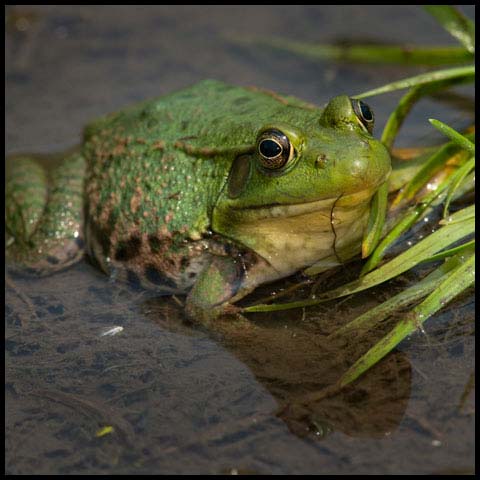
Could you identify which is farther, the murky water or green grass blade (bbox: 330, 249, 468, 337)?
green grass blade (bbox: 330, 249, 468, 337)

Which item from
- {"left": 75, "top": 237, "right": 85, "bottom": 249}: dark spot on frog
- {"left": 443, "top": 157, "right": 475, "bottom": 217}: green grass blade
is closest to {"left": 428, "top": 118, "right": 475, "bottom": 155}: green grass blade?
{"left": 443, "top": 157, "right": 475, "bottom": 217}: green grass blade

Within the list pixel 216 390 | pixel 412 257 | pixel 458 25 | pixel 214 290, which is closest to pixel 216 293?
pixel 214 290

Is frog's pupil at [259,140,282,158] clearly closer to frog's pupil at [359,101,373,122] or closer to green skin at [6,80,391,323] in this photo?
green skin at [6,80,391,323]

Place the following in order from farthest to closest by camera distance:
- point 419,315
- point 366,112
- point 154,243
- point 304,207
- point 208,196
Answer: point 154,243, point 208,196, point 366,112, point 304,207, point 419,315

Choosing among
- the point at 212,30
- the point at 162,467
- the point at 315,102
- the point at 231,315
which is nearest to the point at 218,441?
the point at 162,467

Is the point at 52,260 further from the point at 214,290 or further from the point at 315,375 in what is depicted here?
the point at 315,375
